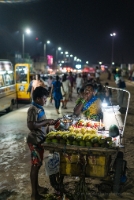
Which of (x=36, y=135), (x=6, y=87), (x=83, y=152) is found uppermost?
(x=6, y=87)

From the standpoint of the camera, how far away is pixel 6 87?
511 inches

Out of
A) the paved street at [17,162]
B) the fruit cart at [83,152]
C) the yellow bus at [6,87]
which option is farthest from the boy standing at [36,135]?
the yellow bus at [6,87]

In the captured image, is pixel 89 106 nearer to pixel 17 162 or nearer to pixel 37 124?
pixel 37 124

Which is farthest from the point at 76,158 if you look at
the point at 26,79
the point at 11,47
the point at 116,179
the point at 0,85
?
the point at 11,47

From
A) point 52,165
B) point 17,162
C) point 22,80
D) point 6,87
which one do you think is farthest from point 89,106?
point 22,80

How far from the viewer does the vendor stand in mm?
5723

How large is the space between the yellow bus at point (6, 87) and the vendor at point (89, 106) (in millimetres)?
6852

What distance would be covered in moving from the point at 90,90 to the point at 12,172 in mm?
2450

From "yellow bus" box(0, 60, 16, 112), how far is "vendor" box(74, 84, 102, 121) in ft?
22.5

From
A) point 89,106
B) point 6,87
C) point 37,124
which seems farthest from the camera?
point 6,87

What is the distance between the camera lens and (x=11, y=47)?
59.3 m

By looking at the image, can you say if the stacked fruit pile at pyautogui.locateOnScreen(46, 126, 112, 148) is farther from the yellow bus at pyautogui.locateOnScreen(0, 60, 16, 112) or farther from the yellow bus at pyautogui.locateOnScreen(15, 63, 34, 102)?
the yellow bus at pyautogui.locateOnScreen(15, 63, 34, 102)

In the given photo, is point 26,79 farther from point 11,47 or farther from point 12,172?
point 11,47

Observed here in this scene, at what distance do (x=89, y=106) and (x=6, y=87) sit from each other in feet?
26.1
